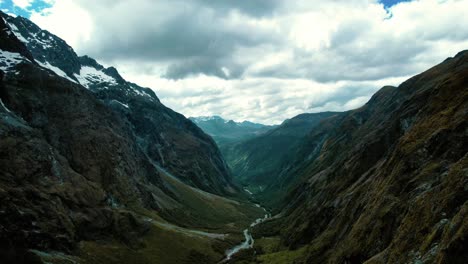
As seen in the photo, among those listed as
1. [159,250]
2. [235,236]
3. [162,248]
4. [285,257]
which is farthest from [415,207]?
[235,236]

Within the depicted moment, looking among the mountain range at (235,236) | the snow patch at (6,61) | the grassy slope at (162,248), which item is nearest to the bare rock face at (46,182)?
the snow patch at (6,61)

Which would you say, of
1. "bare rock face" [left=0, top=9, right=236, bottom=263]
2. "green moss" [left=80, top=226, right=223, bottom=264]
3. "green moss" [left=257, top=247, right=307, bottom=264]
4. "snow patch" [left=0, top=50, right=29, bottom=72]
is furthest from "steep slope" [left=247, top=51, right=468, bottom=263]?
"snow patch" [left=0, top=50, right=29, bottom=72]

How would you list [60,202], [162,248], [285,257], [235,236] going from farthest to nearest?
1. [235,236]
2. [162,248]
3. [60,202]
4. [285,257]

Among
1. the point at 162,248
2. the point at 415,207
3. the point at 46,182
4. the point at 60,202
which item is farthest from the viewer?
the point at 162,248

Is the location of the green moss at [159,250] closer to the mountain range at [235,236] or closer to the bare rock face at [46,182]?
the mountain range at [235,236]

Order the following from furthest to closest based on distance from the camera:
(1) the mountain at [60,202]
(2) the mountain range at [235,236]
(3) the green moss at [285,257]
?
(3) the green moss at [285,257], (1) the mountain at [60,202], (2) the mountain range at [235,236]

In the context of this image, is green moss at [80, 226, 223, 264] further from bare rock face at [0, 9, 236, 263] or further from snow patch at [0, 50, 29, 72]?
snow patch at [0, 50, 29, 72]

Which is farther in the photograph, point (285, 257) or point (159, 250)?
point (159, 250)

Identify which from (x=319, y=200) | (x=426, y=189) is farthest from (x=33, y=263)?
(x=319, y=200)

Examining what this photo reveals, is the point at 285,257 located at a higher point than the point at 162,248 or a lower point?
lower

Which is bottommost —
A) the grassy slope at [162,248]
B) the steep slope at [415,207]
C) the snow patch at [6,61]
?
the grassy slope at [162,248]

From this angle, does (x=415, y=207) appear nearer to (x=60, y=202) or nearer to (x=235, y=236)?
(x=60, y=202)
